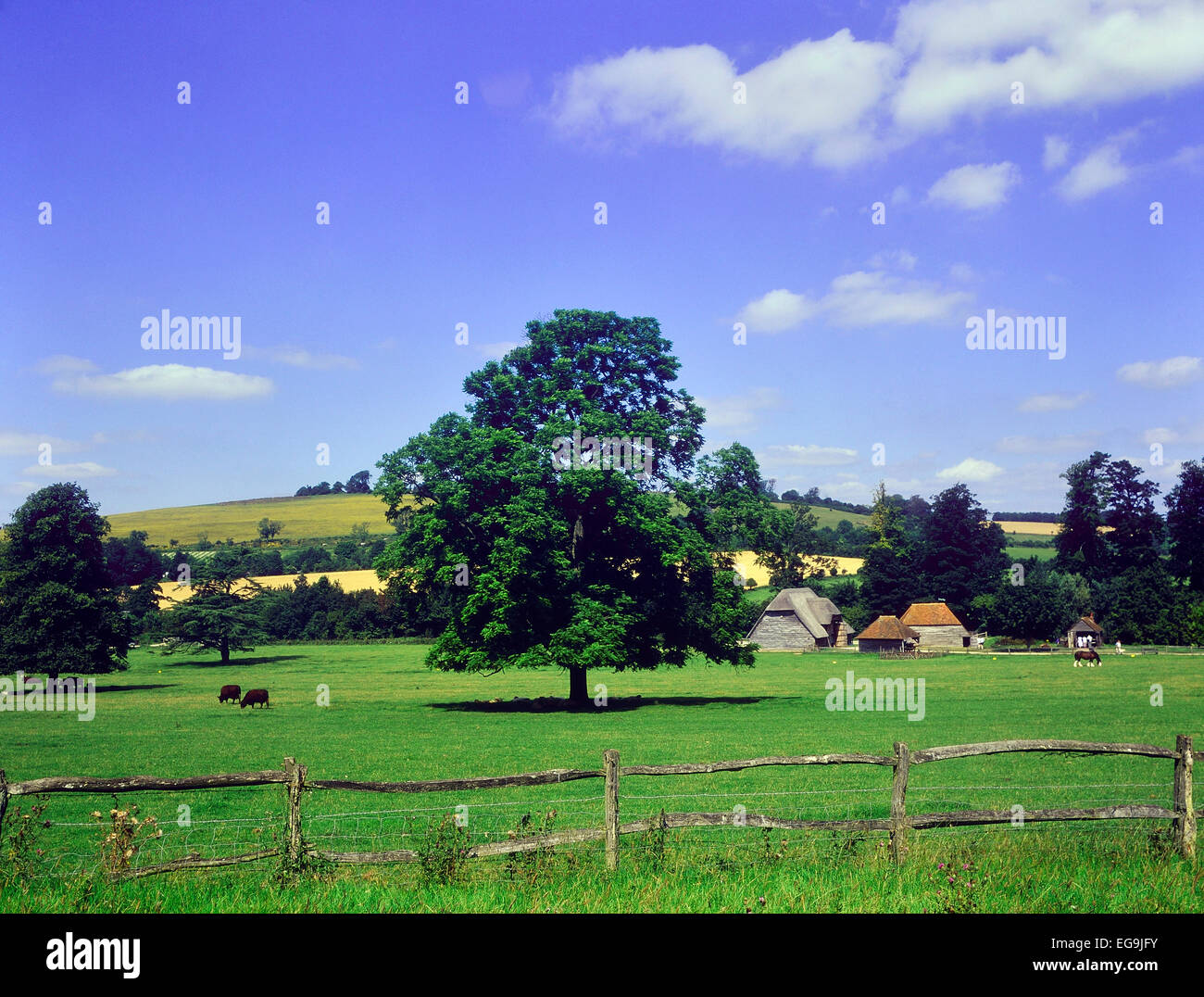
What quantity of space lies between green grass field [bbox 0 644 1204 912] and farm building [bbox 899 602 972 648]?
135 ft

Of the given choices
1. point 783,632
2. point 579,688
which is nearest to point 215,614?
point 579,688

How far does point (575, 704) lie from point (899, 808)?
3292 cm

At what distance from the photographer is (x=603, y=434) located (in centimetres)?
4097

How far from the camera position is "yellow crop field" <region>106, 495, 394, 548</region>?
157250 millimetres

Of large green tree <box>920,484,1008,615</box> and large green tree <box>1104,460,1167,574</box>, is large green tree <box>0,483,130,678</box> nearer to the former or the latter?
large green tree <box>920,484,1008,615</box>

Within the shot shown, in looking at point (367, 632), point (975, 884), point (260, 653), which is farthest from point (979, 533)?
point (975, 884)

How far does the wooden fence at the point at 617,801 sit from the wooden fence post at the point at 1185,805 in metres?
0.01

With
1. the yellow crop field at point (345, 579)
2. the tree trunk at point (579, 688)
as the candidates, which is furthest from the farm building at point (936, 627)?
the tree trunk at point (579, 688)

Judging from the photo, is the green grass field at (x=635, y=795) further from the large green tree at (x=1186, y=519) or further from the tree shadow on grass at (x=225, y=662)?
the large green tree at (x=1186, y=519)

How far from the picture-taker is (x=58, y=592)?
185ft

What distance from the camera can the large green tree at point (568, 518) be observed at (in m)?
39.2

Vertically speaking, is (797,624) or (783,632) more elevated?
(797,624)

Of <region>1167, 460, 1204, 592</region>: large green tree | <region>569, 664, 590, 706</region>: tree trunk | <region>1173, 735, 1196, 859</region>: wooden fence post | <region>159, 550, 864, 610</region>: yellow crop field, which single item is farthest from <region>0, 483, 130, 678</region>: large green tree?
<region>1167, 460, 1204, 592</region>: large green tree

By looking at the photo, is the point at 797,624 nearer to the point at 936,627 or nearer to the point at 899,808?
the point at 936,627
